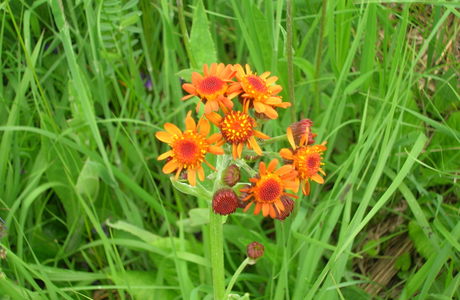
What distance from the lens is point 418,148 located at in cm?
228

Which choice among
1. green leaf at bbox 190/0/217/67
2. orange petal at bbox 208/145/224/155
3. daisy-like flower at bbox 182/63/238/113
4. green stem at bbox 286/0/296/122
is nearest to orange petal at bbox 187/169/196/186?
orange petal at bbox 208/145/224/155

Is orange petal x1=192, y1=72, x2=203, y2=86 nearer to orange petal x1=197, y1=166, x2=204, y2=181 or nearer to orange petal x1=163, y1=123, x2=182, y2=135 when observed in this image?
orange petal x1=163, y1=123, x2=182, y2=135

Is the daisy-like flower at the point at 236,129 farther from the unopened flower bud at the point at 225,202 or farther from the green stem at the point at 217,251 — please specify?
the green stem at the point at 217,251

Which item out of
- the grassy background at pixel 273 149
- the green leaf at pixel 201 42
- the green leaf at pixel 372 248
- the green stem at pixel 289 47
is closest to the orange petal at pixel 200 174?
the grassy background at pixel 273 149

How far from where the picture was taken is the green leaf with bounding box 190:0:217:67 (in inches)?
98.9

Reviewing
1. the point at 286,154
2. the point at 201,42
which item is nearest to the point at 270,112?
the point at 286,154

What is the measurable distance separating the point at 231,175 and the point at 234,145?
101 millimetres

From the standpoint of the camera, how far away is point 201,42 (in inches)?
101

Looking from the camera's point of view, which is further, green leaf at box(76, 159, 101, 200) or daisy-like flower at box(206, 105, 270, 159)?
green leaf at box(76, 159, 101, 200)

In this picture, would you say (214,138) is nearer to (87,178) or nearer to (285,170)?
(285,170)

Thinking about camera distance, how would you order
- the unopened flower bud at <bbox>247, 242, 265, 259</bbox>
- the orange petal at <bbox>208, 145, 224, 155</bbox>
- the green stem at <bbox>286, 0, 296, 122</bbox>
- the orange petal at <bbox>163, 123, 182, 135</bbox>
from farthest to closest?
the green stem at <bbox>286, 0, 296, 122</bbox>, the unopened flower bud at <bbox>247, 242, 265, 259</bbox>, the orange petal at <bbox>163, 123, 182, 135</bbox>, the orange petal at <bbox>208, 145, 224, 155</bbox>

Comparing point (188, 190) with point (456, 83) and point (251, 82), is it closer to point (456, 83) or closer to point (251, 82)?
point (251, 82)

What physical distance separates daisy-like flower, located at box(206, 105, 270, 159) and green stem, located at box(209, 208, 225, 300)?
27 centimetres

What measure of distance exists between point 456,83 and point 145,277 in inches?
73.5
